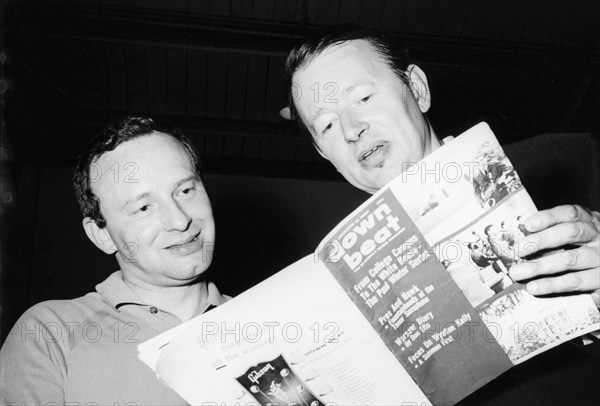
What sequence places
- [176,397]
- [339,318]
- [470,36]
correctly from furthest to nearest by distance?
[470,36] < [176,397] < [339,318]

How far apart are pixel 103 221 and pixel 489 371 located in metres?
0.94

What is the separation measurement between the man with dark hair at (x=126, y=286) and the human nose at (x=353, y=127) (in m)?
0.39

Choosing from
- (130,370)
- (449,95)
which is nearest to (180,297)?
(130,370)

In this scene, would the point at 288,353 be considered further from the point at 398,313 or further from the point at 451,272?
the point at 451,272

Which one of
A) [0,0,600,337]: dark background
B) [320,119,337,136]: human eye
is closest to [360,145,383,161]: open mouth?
[320,119,337,136]: human eye

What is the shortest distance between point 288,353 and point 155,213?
0.52 meters

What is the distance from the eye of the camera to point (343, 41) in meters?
1.21

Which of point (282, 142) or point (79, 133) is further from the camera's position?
point (282, 142)

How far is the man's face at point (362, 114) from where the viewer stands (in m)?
1.09

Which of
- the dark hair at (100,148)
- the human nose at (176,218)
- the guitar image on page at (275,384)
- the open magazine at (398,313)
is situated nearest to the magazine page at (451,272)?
the open magazine at (398,313)

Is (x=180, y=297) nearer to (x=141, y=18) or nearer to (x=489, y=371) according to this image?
(x=489, y=371)

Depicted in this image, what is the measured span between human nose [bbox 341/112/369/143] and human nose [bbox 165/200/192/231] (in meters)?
0.42

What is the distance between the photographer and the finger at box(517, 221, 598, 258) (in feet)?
2.40

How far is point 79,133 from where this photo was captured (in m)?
3.20
